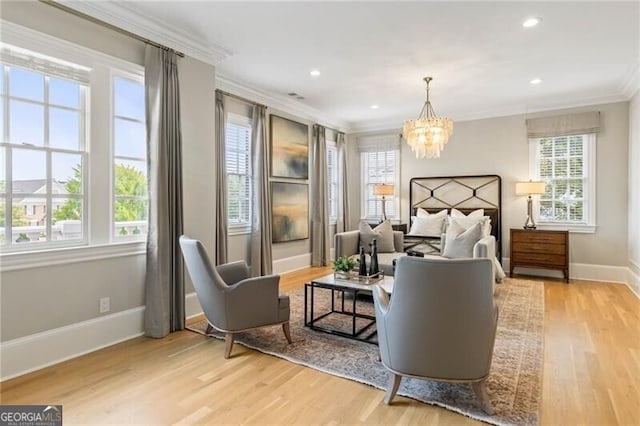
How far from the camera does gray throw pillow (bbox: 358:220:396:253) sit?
17.4 feet

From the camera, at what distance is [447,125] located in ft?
15.1

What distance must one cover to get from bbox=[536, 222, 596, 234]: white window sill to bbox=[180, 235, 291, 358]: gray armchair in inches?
197

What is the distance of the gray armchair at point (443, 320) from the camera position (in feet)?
6.32

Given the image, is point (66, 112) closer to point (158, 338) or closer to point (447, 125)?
point (158, 338)

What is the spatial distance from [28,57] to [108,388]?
247 centimetres

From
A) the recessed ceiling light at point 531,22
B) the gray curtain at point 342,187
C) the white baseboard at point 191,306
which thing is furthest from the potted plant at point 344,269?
the gray curtain at point 342,187

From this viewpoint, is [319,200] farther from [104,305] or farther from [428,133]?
[104,305]

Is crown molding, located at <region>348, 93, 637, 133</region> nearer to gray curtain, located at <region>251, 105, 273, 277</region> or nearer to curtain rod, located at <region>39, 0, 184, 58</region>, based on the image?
gray curtain, located at <region>251, 105, 273, 277</region>

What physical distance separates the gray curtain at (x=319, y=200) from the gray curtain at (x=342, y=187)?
656mm

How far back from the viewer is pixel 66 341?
9.33ft

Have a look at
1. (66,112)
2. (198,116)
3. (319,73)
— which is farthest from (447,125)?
(66,112)

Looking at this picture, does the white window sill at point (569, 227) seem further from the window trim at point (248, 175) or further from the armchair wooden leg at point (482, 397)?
the window trim at point (248, 175)

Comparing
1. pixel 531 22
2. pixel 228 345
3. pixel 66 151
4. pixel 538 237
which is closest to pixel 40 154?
pixel 66 151

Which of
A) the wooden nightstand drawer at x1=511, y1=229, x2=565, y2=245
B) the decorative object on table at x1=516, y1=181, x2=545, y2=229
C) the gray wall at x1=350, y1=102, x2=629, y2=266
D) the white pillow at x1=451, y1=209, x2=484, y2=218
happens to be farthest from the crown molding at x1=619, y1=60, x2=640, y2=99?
the white pillow at x1=451, y1=209, x2=484, y2=218
